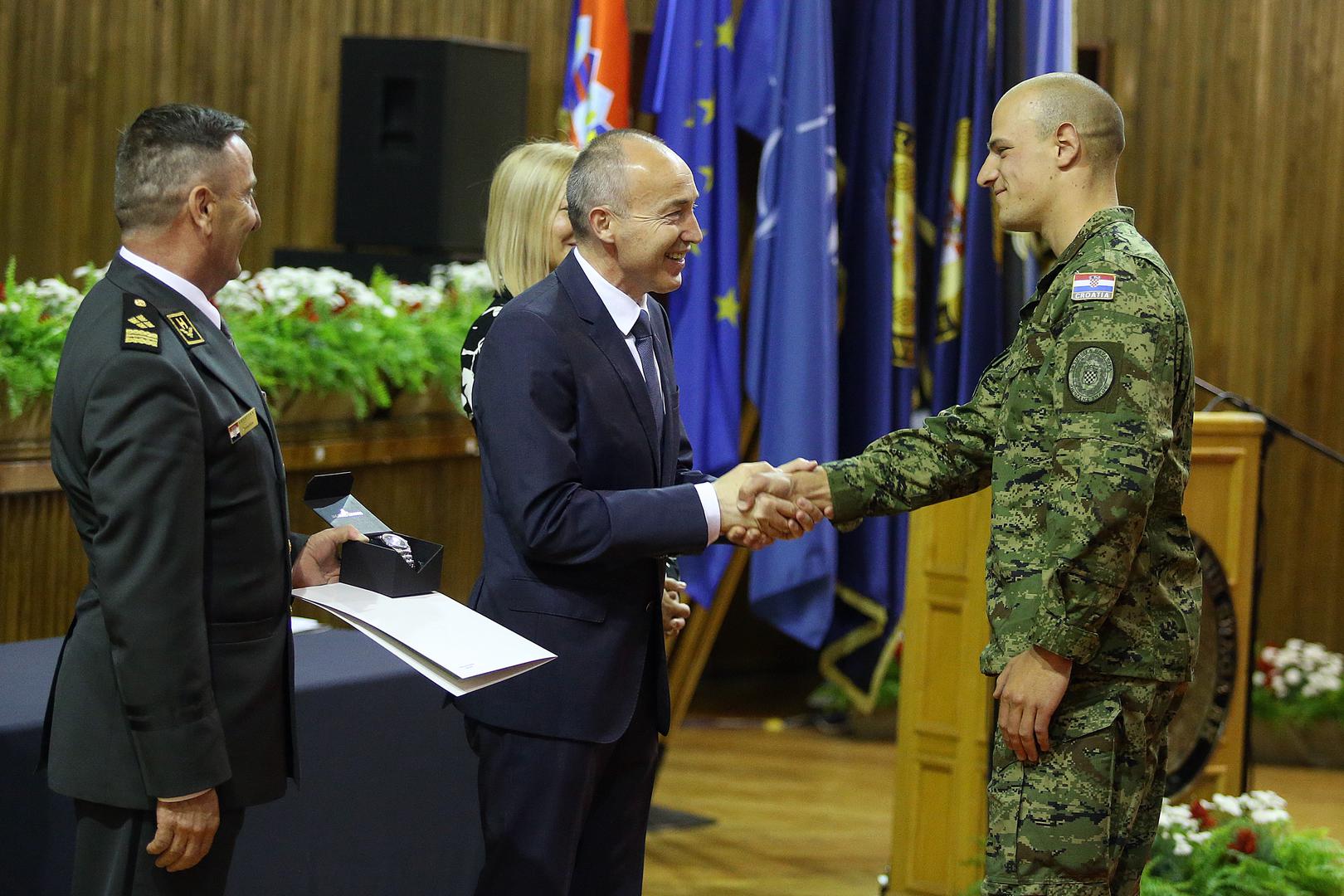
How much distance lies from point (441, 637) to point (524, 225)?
112 centimetres

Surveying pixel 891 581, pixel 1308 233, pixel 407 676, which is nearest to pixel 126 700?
pixel 407 676

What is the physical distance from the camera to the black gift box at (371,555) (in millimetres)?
2039

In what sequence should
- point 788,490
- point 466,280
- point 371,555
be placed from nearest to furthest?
point 371,555, point 788,490, point 466,280

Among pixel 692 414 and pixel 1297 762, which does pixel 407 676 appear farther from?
pixel 1297 762

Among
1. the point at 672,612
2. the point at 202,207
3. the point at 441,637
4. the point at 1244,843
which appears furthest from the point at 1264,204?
the point at 202,207

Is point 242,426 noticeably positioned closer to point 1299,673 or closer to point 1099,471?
point 1099,471

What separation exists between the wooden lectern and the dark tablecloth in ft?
3.99

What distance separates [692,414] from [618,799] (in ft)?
6.28

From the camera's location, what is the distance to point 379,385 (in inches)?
168

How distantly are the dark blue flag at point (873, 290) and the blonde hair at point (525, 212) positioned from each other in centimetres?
136

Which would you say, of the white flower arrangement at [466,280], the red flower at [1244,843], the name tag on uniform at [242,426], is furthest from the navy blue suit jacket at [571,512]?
the white flower arrangement at [466,280]

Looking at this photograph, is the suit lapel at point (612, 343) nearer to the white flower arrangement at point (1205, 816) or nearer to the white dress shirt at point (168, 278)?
A: the white dress shirt at point (168, 278)

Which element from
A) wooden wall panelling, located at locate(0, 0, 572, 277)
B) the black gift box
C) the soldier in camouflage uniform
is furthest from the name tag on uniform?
wooden wall panelling, located at locate(0, 0, 572, 277)

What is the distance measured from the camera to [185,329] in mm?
1799
